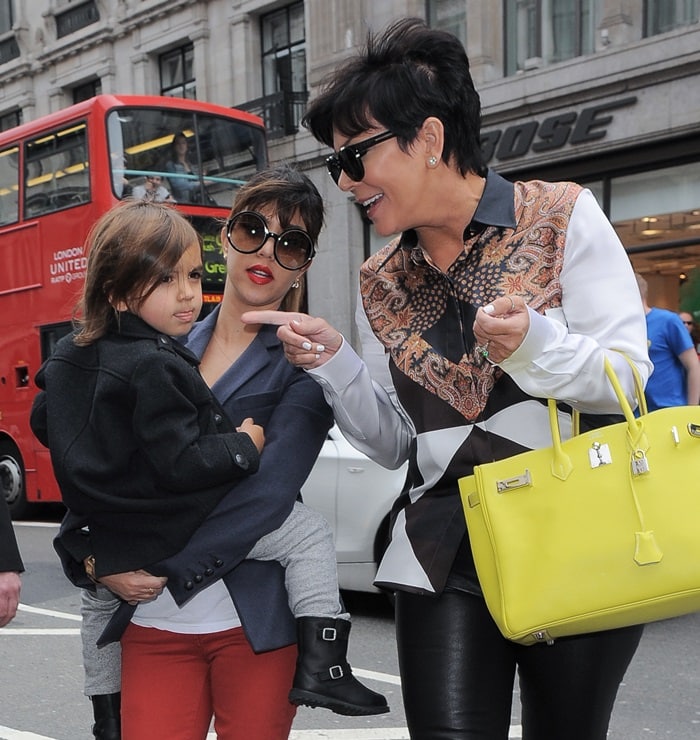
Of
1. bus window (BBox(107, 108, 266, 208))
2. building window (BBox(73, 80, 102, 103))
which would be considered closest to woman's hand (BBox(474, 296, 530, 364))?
bus window (BBox(107, 108, 266, 208))

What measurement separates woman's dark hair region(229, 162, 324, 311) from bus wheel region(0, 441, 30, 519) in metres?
11.0

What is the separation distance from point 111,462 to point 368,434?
22.6 inches

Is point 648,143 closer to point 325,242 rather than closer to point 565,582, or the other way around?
point 325,242

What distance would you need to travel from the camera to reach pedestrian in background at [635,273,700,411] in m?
7.16

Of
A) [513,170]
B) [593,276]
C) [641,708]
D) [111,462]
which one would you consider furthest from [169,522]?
[513,170]

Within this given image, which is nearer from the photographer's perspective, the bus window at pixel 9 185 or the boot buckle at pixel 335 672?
Result: the boot buckle at pixel 335 672

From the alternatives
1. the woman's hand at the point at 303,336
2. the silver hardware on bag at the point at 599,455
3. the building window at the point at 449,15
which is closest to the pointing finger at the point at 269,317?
the woman's hand at the point at 303,336

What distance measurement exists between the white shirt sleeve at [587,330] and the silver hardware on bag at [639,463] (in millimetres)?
157

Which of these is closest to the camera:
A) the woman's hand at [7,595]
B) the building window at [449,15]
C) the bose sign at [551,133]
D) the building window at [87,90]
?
the woman's hand at [7,595]

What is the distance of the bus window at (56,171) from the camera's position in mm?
11031

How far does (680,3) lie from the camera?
13180 millimetres

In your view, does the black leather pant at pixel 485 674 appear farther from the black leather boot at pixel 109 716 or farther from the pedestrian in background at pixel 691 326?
the pedestrian in background at pixel 691 326

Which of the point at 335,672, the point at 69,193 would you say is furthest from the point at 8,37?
the point at 335,672

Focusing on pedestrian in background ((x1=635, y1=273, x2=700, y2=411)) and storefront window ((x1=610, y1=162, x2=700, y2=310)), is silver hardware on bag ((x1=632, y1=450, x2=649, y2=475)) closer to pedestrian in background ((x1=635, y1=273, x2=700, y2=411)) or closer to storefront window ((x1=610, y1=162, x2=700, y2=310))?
pedestrian in background ((x1=635, y1=273, x2=700, y2=411))
